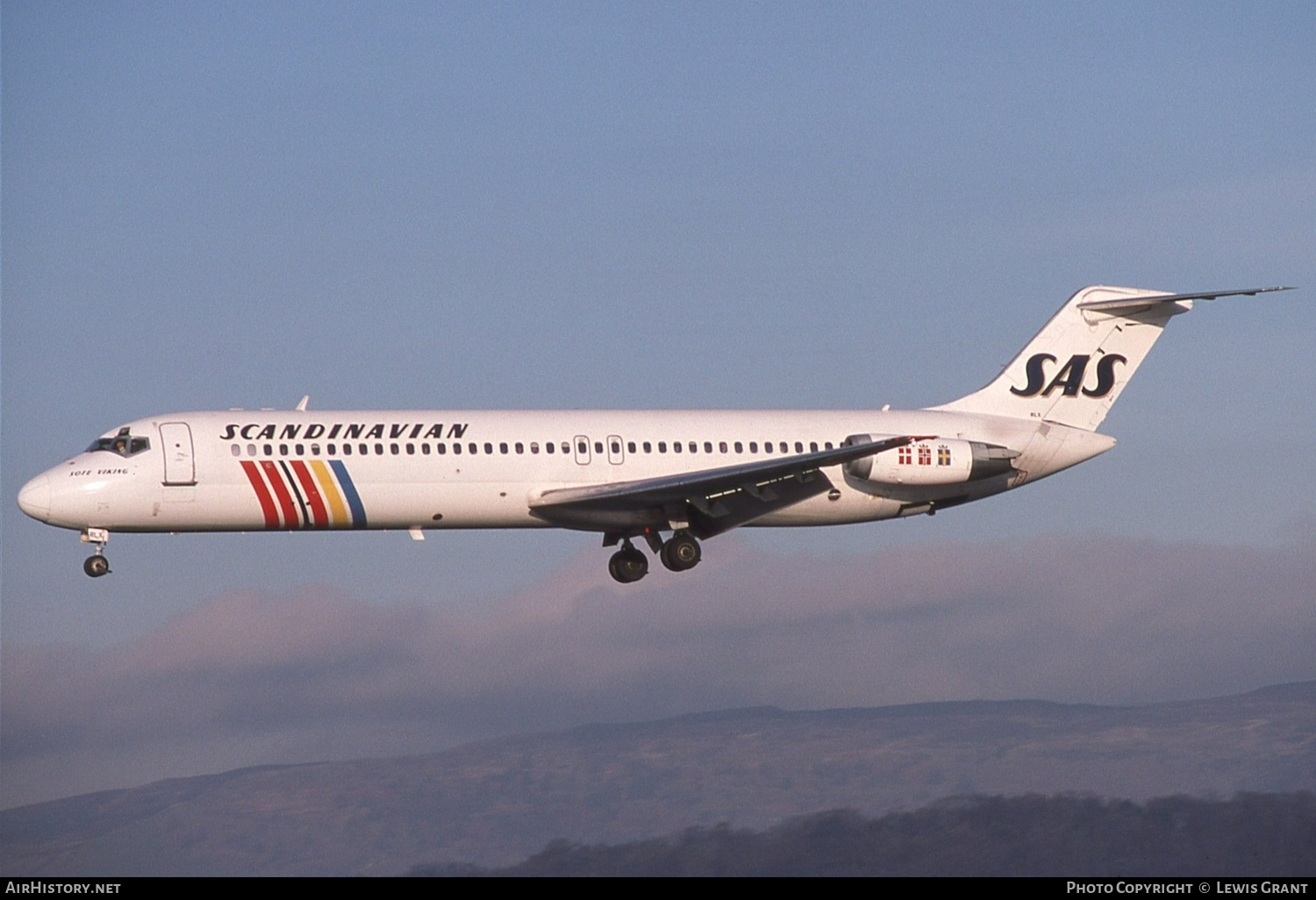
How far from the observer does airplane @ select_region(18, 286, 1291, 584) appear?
41625mm

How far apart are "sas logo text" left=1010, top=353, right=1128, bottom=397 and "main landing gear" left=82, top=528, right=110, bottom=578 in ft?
77.2

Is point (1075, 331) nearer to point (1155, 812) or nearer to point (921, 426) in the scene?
point (921, 426)

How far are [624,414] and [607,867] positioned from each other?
1746 centimetres

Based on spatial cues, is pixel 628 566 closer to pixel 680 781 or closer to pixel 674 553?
pixel 674 553

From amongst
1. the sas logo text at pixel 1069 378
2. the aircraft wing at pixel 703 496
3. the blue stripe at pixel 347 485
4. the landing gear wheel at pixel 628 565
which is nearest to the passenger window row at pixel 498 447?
the blue stripe at pixel 347 485

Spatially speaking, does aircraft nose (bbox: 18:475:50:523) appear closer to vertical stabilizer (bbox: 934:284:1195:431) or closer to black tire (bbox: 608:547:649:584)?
black tire (bbox: 608:547:649:584)

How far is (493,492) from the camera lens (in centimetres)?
4294

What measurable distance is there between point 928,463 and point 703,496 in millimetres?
5763

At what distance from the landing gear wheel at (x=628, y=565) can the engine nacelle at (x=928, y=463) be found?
20.1 feet

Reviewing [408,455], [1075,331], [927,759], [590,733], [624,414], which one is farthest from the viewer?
[590,733]

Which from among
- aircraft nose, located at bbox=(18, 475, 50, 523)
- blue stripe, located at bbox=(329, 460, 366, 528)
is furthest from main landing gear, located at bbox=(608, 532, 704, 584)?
aircraft nose, located at bbox=(18, 475, 50, 523)

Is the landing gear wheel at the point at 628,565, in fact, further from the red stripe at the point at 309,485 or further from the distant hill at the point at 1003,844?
the distant hill at the point at 1003,844

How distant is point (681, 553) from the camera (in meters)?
45.4
